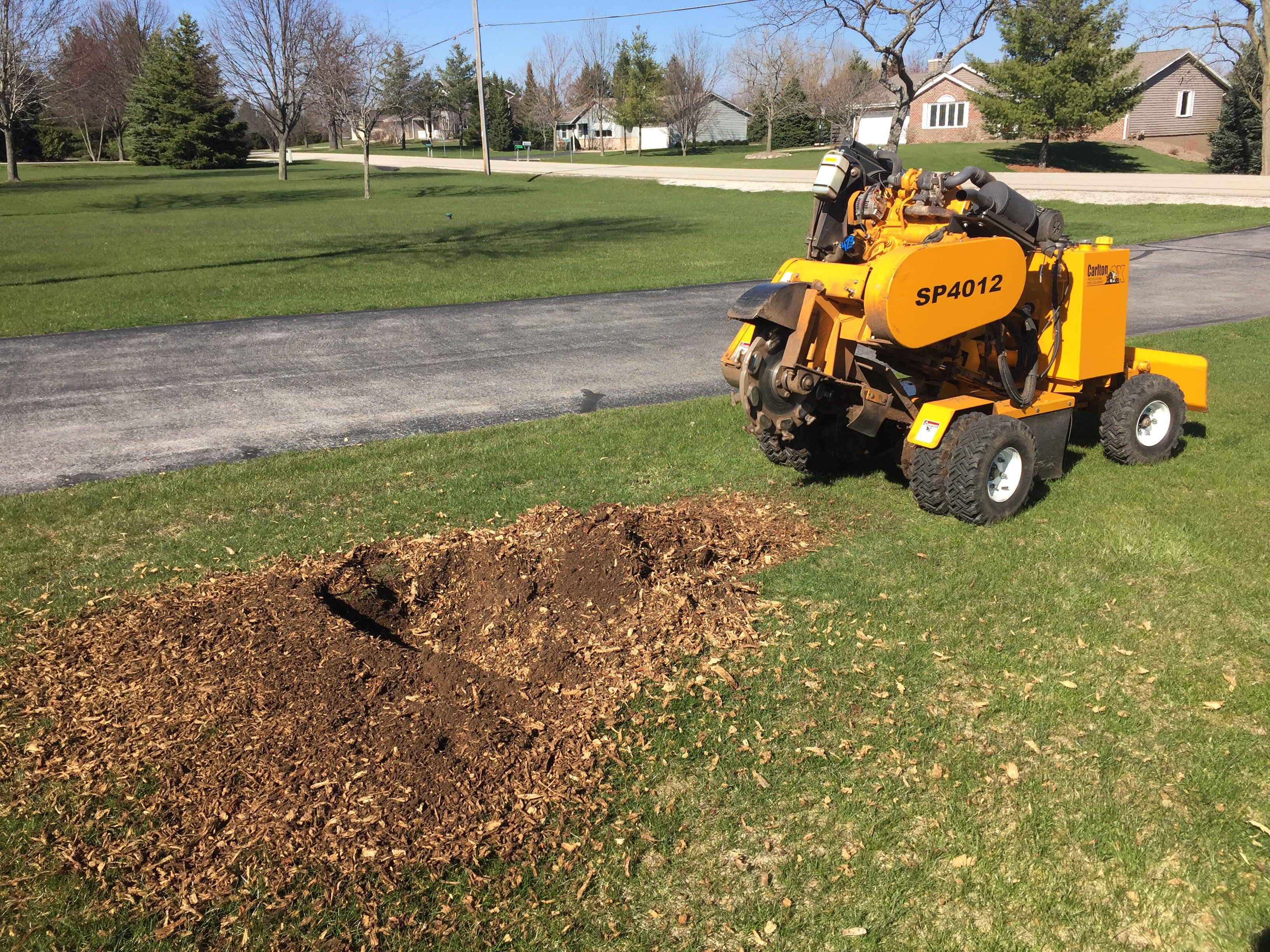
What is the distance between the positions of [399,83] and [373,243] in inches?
1576

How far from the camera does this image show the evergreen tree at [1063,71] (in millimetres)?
51344

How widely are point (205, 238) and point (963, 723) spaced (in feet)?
81.0

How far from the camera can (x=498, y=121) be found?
94750 mm

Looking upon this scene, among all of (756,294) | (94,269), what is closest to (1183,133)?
(94,269)

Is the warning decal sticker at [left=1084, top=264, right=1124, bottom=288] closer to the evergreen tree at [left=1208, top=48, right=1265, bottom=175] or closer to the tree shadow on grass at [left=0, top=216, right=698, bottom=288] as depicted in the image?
the tree shadow on grass at [left=0, top=216, right=698, bottom=288]

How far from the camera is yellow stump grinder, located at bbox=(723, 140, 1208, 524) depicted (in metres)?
5.90

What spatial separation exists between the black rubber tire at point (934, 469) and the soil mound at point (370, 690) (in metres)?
0.98

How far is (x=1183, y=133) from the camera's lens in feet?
203

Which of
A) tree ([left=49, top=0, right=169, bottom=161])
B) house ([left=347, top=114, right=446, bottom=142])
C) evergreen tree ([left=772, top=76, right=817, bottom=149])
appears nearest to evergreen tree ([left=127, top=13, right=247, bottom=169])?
tree ([left=49, top=0, right=169, bottom=161])

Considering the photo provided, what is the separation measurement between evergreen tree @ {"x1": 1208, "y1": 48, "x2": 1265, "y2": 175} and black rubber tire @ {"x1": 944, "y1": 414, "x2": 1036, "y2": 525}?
51995 millimetres

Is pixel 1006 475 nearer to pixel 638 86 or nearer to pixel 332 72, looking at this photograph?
pixel 332 72

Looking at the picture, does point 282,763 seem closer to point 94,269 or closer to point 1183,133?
point 94,269

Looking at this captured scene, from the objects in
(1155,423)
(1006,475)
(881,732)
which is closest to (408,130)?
(1155,423)

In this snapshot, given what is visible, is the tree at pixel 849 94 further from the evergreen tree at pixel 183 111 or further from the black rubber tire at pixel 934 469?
the black rubber tire at pixel 934 469
